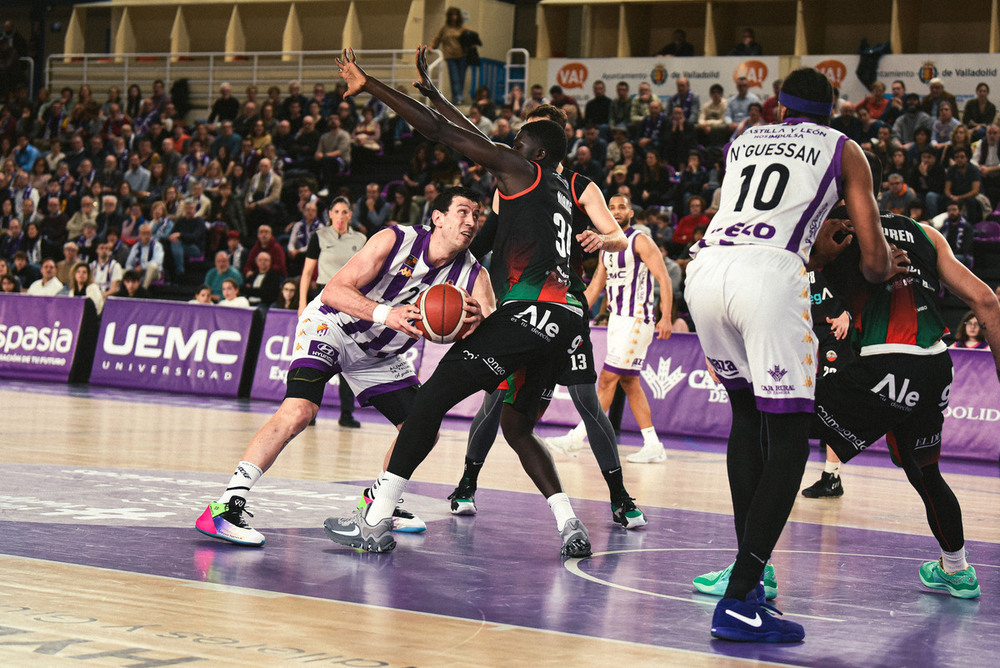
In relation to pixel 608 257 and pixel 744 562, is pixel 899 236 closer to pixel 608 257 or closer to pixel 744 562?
pixel 744 562

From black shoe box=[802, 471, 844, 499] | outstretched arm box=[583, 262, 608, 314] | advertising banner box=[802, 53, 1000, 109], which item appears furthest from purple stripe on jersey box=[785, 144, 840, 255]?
advertising banner box=[802, 53, 1000, 109]

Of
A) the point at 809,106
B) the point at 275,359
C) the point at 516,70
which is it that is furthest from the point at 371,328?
the point at 516,70

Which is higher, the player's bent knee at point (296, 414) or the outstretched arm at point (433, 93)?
the outstretched arm at point (433, 93)

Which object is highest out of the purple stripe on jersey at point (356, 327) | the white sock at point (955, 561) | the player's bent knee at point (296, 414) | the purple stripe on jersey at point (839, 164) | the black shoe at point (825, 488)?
the purple stripe on jersey at point (839, 164)

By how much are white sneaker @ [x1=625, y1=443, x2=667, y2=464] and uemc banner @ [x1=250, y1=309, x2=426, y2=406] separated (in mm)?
5301

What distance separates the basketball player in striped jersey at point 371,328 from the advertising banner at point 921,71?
15.8 meters

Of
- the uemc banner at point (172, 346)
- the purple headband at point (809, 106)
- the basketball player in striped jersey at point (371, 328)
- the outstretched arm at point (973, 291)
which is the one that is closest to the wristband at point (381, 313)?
the basketball player in striped jersey at point (371, 328)

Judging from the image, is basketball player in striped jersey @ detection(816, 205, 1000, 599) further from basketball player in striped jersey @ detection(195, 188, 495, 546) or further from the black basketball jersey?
basketball player in striped jersey @ detection(195, 188, 495, 546)

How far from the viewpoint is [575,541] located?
232 inches

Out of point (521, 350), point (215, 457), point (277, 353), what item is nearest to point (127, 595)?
point (521, 350)

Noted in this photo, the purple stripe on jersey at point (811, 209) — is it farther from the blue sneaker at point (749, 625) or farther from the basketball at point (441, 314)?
the basketball at point (441, 314)

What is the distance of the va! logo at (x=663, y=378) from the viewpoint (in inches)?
534

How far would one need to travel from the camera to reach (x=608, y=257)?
10844mm

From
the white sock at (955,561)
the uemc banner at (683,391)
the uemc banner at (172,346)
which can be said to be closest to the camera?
the white sock at (955,561)
